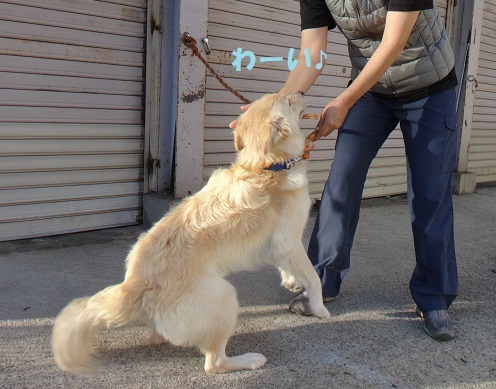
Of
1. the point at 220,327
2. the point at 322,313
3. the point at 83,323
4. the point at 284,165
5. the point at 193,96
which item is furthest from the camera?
the point at 193,96

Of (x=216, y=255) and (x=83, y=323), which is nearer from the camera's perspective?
(x=83, y=323)

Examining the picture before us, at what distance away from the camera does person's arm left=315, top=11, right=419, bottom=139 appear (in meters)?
2.84

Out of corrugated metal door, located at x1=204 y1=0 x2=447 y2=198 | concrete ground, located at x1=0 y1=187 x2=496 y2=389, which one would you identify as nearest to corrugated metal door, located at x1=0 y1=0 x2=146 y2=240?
concrete ground, located at x1=0 y1=187 x2=496 y2=389

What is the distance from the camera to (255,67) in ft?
19.1

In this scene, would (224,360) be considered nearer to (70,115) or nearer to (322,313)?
(322,313)

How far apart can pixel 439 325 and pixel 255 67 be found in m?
3.59

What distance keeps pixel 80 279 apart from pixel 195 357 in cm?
139

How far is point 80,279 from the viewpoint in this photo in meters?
3.79

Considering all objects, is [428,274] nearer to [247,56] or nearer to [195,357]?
[195,357]

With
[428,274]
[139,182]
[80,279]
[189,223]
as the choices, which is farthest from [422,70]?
[139,182]

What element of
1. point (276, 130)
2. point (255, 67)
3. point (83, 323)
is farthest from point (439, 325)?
point (255, 67)

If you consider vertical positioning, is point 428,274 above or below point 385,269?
above

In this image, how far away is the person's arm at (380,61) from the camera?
2.84m

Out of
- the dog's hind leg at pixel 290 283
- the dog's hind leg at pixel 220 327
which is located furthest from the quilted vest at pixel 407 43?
the dog's hind leg at pixel 220 327
